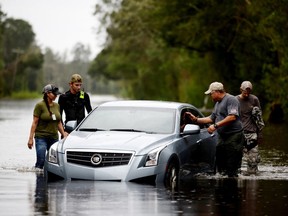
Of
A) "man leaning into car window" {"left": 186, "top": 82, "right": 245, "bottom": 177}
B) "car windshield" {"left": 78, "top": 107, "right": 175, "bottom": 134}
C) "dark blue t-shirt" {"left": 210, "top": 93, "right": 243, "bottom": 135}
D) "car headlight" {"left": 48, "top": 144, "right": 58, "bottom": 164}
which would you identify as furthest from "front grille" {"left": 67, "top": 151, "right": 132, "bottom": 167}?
"dark blue t-shirt" {"left": 210, "top": 93, "right": 243, "bottom": 135}

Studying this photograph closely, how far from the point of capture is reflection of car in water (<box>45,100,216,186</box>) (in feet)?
48.1

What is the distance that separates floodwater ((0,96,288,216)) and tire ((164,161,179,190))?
0.53ft

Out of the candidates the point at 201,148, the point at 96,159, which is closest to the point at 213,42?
the point at 201,148

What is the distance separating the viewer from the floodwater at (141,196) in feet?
40.1

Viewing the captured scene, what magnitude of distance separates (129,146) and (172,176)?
90 centimetres

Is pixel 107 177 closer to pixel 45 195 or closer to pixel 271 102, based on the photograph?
pixel 45 195

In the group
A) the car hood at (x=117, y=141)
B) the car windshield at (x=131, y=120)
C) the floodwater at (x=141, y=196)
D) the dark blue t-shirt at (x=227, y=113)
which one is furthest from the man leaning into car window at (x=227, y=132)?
the car hood at (x=117, y=141)

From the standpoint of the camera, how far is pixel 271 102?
51.9 metres

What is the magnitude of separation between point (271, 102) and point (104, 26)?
189 feet

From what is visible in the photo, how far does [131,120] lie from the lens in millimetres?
16312

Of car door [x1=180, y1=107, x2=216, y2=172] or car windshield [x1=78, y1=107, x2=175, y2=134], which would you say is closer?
car windshield [x1=78, y1=107, x2=175, y2=134]

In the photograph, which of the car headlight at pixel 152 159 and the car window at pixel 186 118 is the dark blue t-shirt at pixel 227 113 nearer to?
the car window at pixel 186 118

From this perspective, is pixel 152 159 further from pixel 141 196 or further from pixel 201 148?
pixel 201 148

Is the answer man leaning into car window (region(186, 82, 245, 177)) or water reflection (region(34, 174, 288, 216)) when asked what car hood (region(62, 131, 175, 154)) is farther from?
man leaning into car window (region(186, 82, 245, 177))
